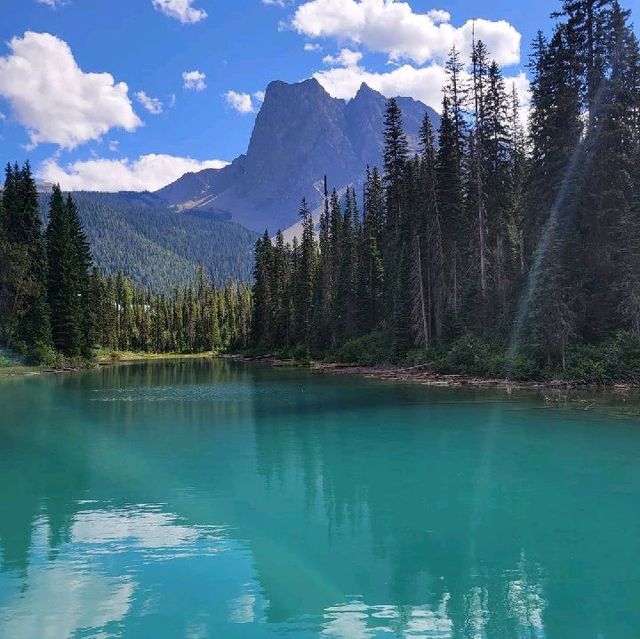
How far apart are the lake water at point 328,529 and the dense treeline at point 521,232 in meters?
13.9

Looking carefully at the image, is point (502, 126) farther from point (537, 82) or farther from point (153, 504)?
point (153, 504)

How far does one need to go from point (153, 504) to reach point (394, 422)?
13.3 meters

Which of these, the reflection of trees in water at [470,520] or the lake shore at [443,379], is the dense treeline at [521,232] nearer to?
the lake shore at [443,379]

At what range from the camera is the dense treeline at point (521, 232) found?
37.6 meters

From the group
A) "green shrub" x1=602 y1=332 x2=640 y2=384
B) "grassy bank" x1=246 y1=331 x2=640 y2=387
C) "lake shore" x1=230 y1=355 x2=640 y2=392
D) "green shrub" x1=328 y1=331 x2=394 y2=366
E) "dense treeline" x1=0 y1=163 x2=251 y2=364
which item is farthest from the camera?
"dense treeline" x1=0 y1=163 x2=251 y2=364

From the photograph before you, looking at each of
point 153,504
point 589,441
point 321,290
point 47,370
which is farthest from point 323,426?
point 321,290

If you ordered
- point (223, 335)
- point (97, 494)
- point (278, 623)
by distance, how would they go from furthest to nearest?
point (223, 335) → point (97, 494) → point (278, 623)

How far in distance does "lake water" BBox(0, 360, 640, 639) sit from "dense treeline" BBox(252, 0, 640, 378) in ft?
45.6

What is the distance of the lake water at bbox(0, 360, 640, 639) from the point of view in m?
8.30

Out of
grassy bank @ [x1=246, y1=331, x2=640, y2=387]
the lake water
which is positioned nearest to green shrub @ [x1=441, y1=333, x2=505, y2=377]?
grassy bank @ [x1=246, y1=331, x2=640, y2=387]

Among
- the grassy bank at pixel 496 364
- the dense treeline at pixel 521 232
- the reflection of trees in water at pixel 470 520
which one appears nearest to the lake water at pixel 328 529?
the reflection of trees in water at pixel 470 520

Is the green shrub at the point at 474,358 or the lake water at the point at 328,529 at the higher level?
the green shrub at the point at 474,358

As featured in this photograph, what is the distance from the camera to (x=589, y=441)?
19.9 metres

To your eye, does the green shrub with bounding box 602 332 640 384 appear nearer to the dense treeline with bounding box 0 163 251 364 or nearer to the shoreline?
the shoreline
